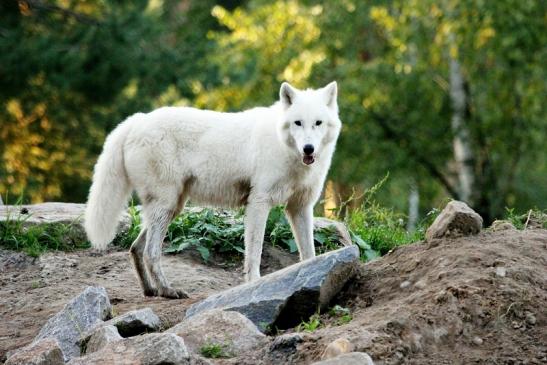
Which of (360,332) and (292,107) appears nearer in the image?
(360,332)

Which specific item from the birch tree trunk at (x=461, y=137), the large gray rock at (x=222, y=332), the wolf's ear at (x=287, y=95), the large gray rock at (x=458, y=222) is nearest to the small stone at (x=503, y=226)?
the large gray rock at (x=458, y=222)

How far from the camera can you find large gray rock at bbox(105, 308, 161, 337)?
5977 millimetres

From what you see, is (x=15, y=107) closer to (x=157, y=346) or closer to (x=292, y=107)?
(x=292, y=107)

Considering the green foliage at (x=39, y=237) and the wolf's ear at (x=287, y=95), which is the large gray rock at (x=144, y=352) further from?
the green foliage at (x=39, y=237)

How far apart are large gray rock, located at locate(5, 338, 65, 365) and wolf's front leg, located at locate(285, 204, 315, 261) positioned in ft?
8.25

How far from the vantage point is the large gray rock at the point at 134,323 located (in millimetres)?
5977

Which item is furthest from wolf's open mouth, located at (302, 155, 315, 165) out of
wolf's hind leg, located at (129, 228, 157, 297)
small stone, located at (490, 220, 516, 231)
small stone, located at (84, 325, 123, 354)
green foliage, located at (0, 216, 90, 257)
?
green foliage, located at (0, 216, 90, 257)

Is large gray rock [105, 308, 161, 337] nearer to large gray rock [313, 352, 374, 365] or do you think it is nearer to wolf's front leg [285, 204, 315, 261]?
large gray rock [313, 352, 374, 365]

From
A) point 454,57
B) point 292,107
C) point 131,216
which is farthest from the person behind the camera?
point 454,57

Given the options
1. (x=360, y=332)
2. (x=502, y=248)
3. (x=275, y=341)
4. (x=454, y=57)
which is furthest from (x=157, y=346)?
(x=454, y=57)

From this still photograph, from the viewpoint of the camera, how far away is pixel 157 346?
510cm

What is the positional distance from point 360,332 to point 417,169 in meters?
17.4

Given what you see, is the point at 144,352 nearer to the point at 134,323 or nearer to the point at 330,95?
the point at 134,323

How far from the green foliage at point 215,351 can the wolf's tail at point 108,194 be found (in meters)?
2.51
